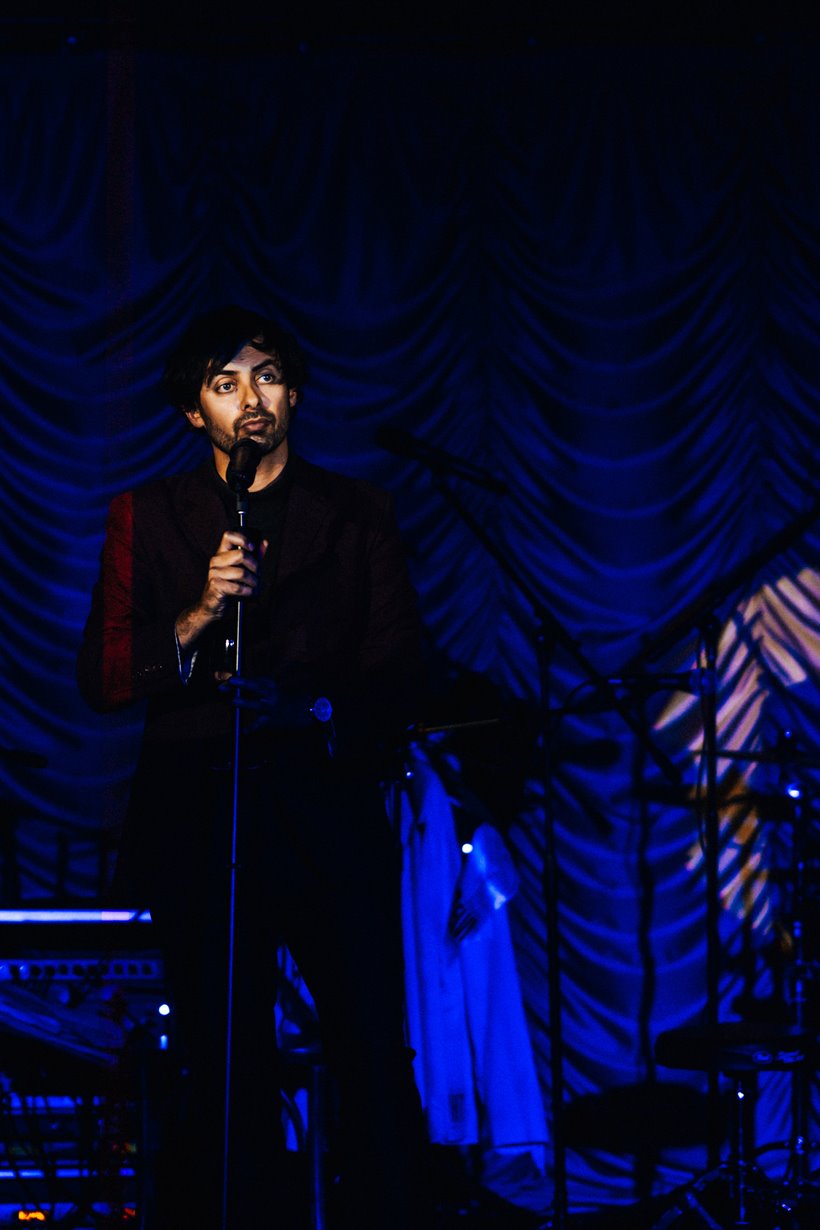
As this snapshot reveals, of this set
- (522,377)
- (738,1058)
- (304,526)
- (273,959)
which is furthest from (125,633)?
(522,377)

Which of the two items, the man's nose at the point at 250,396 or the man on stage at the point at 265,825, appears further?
the man's nose at the point at 250,396

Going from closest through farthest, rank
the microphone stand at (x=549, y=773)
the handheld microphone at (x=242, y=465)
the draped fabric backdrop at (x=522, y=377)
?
the handheld microphone at (x=242, y=465) < the microphone stand at (x=549, y=773) < the draped fabric backdrop at (x=522, y=377)

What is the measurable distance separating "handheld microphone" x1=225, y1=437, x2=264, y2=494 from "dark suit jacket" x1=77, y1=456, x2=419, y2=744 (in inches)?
10.7

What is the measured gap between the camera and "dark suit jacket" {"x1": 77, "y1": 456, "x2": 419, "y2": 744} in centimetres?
254

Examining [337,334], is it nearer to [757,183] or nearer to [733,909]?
[757,183]

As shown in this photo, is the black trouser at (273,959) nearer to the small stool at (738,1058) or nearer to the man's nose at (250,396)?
the man's nose at (250,396)

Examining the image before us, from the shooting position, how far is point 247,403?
2684mm

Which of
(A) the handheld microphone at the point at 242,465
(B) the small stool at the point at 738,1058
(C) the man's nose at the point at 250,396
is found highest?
(C) the man's nose at the point at 250,396

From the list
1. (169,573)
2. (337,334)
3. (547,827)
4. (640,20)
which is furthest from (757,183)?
(169,573)

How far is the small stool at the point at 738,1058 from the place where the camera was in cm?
340

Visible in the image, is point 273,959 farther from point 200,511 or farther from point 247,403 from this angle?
point 247,403

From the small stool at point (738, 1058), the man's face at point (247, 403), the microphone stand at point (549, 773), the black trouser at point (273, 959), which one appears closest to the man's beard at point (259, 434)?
the man's face at point (247, 403)

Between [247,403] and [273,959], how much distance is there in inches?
41.2

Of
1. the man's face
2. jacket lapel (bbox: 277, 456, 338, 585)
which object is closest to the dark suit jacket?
jacket lapel (bbox: 277, 456, 338, 585)
